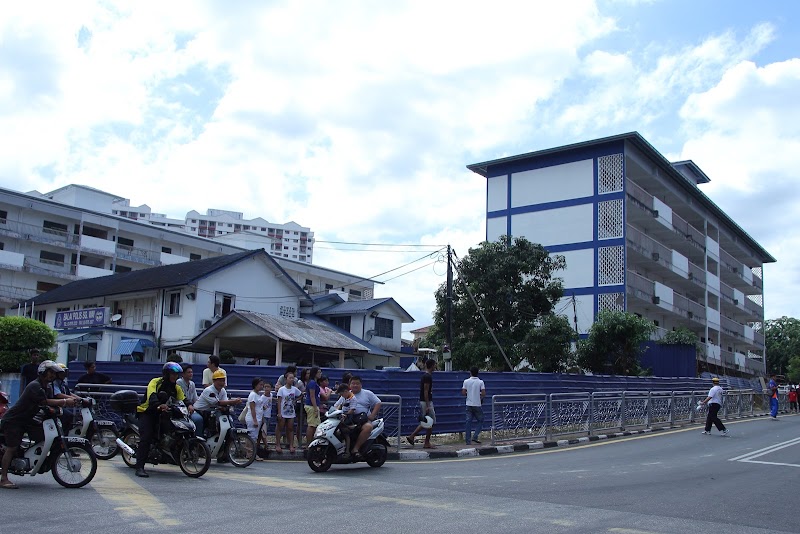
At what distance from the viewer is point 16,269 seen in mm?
49375

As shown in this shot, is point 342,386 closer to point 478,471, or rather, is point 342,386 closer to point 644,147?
point 478,471

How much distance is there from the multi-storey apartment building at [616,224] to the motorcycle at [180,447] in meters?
34.3

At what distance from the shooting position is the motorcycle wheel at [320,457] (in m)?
11.9

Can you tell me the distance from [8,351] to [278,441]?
14.4 m

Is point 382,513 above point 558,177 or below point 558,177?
below

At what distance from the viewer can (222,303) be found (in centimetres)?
3822

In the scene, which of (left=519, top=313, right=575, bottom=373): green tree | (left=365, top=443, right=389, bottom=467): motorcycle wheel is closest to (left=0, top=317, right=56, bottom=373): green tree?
(left=365, top=443, right=389, bottom=467): motorcycle wheel

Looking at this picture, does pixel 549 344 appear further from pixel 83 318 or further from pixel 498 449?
Answer: pixel 83 318

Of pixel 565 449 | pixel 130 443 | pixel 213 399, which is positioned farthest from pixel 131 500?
pixel 565 449

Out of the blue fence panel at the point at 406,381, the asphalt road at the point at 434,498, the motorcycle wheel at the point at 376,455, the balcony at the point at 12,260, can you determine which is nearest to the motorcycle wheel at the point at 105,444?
the asphalt road at the point at 434,498

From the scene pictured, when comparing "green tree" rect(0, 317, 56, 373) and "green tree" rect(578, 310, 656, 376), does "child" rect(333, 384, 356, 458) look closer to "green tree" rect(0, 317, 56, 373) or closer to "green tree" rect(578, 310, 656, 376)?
"green tree" rect(0, 317, 56, 373)

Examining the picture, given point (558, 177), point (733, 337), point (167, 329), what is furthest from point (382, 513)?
point (733, 337)

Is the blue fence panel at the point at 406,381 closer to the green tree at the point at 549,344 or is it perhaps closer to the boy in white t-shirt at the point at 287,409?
the boy in white t-shirt at the point at 287,409

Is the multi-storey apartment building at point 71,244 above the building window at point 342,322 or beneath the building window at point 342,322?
above
